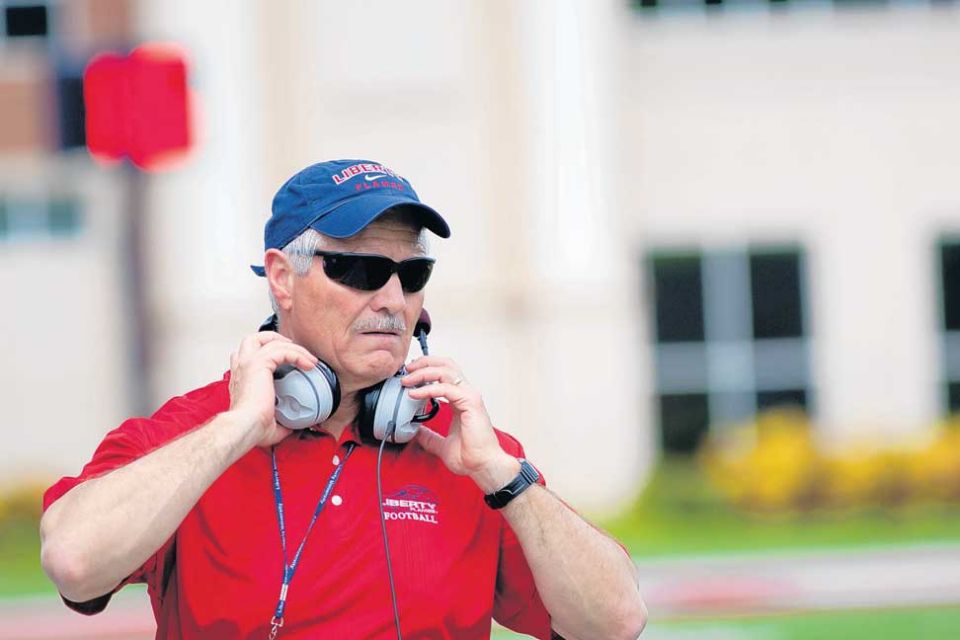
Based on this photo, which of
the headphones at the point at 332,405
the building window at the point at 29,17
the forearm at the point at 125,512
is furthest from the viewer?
the building window at the point at 29,17

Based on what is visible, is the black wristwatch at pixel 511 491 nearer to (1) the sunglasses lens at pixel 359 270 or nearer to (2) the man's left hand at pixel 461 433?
(2) the man's left hand at pixel 461 433

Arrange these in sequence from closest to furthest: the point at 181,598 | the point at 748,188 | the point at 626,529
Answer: the point at 181,598 < the point at 626,529 < the point at 748,188

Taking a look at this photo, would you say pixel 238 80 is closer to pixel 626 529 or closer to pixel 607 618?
pixel 626 529

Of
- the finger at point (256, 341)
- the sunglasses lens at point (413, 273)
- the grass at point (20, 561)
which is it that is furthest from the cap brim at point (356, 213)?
the grass at point (20, 561)

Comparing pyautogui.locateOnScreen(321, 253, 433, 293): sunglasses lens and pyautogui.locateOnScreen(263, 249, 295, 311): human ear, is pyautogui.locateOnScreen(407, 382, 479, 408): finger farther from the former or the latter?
pyautogui.locateOnScreen(263, 249, 295, 311): human ear

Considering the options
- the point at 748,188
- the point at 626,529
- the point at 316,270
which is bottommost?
the point at 626,529

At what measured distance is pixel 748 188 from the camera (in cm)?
1873

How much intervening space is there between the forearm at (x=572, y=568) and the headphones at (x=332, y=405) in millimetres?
277

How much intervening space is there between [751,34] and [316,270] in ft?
53.7

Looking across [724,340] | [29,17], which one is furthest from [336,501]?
[29,17]

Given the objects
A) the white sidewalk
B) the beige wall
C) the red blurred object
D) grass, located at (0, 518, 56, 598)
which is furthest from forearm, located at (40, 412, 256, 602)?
the beige wall

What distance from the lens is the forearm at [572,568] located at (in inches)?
119

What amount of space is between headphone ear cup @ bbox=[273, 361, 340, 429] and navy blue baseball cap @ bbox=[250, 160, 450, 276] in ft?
0.95

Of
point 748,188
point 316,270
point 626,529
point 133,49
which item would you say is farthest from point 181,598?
point 748,188
